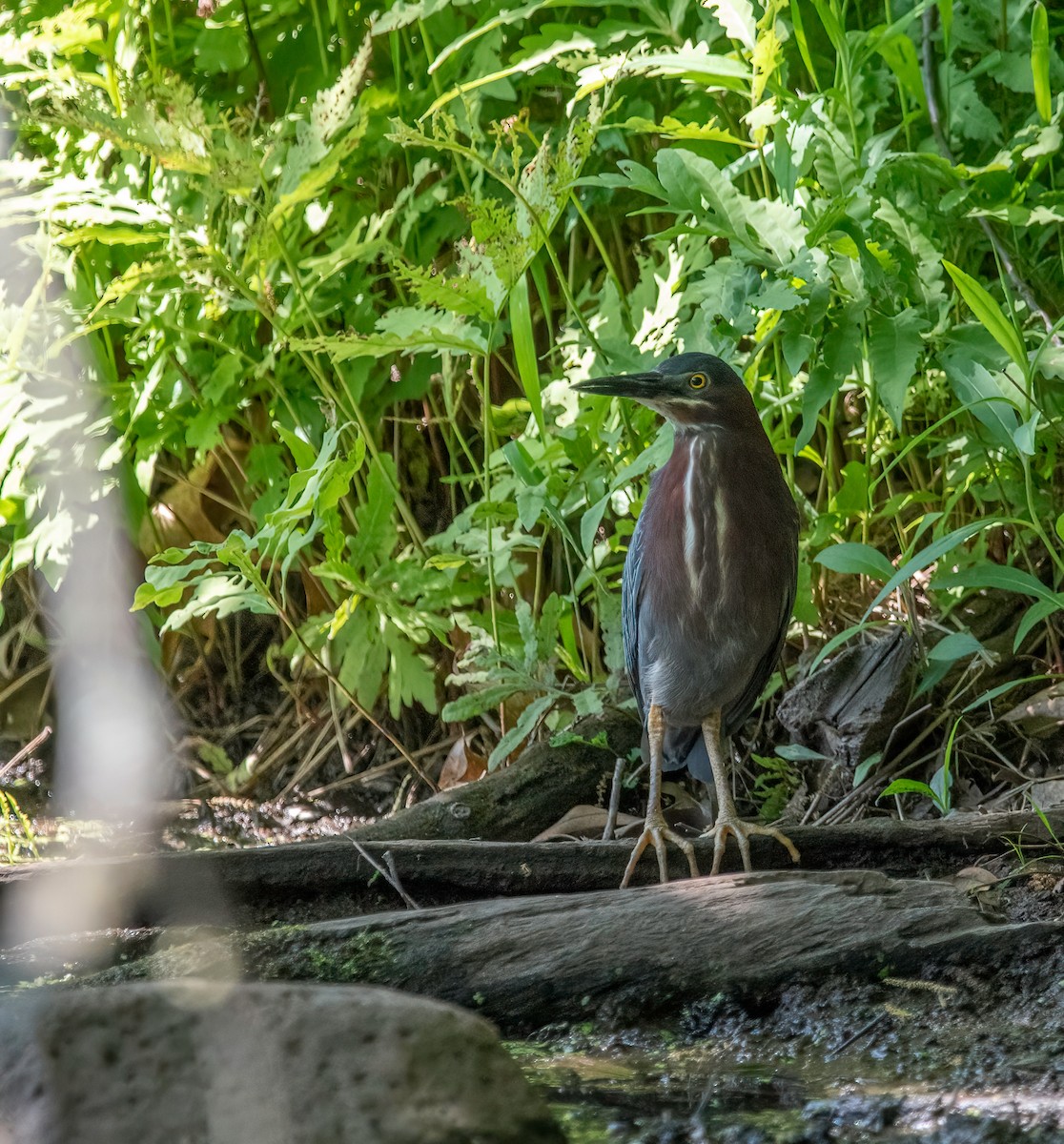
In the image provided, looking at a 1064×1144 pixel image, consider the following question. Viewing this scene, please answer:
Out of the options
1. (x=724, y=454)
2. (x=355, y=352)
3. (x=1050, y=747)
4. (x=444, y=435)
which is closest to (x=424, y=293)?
(x=355, y=352)

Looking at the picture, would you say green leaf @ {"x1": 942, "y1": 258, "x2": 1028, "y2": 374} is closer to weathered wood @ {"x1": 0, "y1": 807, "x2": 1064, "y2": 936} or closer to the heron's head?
the heron's head

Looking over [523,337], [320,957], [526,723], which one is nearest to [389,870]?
[320,957]

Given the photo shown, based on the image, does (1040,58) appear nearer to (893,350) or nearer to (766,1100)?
(893,350)

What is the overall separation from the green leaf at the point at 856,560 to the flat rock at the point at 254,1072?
1.69 m

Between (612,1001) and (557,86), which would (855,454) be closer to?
(557,86)

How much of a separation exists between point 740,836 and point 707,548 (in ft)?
A: 2.36

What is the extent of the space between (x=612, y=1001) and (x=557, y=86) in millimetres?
3150

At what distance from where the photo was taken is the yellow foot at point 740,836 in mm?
2960

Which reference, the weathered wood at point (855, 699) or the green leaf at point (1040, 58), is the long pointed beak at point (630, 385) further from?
the green leaf at point (1040, 58)

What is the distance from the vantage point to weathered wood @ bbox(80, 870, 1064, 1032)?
238cm

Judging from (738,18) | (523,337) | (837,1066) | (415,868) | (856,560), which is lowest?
(837,1066)

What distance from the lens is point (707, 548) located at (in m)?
3.27

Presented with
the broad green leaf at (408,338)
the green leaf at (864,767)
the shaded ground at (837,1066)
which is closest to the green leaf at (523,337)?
the broad green leaf at (408,338)

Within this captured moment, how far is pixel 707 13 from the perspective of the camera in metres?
3.87
